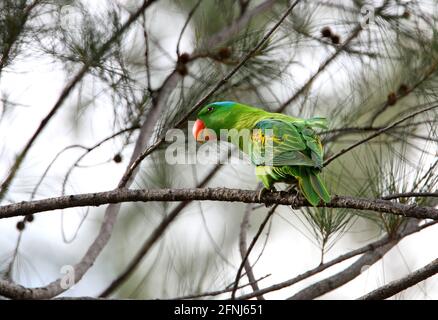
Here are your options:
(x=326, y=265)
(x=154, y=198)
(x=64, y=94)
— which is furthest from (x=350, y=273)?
(x=64, y=94)

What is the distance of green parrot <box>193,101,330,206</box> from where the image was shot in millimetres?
2357

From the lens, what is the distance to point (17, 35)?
9.24 feet

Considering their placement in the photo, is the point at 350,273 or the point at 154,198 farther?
the point at 350,273

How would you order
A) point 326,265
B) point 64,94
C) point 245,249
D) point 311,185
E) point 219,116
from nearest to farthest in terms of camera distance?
point 311,185, point 326,265, point 245,249, point 219,116, point 64,94

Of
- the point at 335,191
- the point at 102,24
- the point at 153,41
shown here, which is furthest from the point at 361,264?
the point at 153,41

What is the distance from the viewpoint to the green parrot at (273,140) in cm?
236

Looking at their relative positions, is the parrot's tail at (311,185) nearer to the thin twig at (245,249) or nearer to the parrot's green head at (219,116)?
the thin twig at (245,249)

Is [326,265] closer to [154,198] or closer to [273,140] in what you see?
[273,140]

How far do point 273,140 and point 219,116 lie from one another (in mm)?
507

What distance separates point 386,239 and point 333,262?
0.34 meters

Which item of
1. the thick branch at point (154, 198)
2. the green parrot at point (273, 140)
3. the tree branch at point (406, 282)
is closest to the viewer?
the tree branch at point (406, 282)

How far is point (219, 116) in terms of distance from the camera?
299 cm

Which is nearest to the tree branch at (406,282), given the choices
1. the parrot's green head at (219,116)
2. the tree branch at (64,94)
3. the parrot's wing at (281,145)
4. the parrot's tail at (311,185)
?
the parrot's tail at (311,185)

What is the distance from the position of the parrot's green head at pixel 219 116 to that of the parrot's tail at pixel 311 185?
1.98 feet
